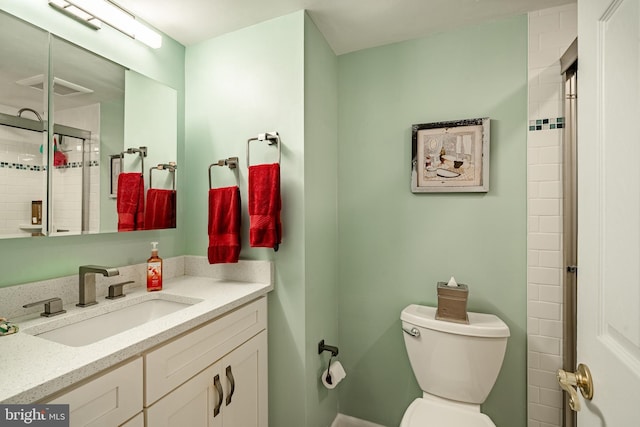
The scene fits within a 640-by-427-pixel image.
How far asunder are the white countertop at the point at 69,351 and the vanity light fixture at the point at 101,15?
1.21m

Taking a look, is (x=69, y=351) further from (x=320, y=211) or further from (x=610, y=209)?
(x=610, y=209)

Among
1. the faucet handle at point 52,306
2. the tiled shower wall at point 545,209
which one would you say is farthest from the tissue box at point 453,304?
the faucet handle at point 52,306

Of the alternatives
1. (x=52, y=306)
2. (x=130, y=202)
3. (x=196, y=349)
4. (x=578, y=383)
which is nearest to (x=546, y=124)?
(x=578, y=383)

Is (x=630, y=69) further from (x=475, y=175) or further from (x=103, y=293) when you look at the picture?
(x=103, y=293)

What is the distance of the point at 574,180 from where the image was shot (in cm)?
142

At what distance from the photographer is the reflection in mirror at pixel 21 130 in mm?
1063

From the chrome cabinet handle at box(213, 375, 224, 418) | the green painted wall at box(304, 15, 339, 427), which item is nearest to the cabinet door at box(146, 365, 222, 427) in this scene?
the chrome cabinet handle at box(213, 375, 224, 418)

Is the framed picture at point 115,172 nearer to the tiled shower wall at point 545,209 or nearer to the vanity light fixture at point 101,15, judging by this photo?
the vanity light fixture at point 101,15

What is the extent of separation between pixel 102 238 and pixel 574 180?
2206 mm

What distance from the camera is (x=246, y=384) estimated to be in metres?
1.36

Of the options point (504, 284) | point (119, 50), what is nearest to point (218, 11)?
point (119, 50)

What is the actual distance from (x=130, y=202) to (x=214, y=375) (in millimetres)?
907

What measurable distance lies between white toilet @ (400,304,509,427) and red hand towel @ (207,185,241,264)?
0.98 metres

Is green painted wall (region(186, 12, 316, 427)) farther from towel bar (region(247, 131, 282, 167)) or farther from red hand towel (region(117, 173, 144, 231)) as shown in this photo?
red hand towel (region(117, 173, 144, 231))
